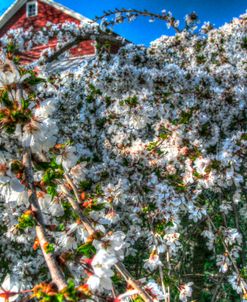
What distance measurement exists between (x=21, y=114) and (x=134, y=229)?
3082 millimetres

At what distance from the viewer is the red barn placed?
1788 cm

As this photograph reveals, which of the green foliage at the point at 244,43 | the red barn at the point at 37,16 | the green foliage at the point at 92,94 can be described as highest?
the red barn at the point at 37,16

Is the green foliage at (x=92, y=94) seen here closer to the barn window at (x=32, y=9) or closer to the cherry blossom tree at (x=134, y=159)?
the cherry blossom tree at (x=134, y=159)

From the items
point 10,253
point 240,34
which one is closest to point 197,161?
point 10,253

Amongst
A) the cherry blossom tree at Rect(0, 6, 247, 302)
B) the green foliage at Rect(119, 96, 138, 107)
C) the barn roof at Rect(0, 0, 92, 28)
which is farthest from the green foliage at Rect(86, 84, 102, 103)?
the barn roof at Rect(0, 0, 92, 28)

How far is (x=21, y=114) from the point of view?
154 cm

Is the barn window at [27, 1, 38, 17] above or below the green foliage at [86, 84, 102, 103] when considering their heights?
above

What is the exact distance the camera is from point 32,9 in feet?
62.1

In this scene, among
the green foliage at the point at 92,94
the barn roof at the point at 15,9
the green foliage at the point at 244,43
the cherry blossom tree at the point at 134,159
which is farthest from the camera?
the barn roof at the point at 15,9

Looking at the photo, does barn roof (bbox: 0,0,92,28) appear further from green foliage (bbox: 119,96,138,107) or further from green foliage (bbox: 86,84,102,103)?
green foliage (bbox: 119,96,138,107)

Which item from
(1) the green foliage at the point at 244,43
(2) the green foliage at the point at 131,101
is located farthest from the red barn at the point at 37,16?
(2) the green foliage at the point at 131,101

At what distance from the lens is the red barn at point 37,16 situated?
17875 mm

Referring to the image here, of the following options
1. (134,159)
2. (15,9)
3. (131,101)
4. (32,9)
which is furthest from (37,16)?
(134,159)

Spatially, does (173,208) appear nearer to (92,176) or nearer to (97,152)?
(92,176)
